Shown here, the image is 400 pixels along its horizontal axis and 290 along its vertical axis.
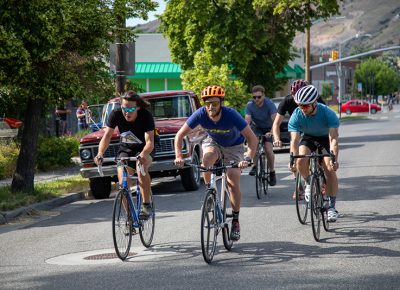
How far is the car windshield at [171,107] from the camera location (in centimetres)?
1870

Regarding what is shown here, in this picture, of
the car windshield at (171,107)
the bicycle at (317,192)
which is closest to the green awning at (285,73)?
the car windshield at (171,107)

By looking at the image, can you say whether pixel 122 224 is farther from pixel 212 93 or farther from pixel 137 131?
pixel 212 93

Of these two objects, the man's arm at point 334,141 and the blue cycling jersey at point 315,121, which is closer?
the man's arm at point 334,141

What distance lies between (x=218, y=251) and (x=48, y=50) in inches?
246

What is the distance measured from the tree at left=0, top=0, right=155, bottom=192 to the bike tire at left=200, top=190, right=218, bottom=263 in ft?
20.1

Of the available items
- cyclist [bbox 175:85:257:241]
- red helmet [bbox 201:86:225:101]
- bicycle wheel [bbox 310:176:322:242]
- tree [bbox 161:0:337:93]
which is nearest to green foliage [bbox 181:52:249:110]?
tree [bbox 161:0:337:93]

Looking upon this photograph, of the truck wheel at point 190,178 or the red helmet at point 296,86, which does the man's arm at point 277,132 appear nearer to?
the red helmet at point 296,86

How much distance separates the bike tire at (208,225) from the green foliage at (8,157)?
1237 centimetres

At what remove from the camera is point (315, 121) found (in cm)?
1104

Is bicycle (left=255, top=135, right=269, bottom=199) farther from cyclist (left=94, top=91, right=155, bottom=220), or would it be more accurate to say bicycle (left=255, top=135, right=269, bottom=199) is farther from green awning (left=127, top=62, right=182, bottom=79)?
green awning (left=127, top=62, right=182, bottom=79)

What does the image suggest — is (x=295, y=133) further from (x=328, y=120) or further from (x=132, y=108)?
(x=132, y=108)

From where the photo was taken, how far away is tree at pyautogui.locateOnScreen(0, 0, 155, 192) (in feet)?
47.6

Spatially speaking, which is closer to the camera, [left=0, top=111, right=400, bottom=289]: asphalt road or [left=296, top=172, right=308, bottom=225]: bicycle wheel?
[left=0, top=111, right=400, bottom=289]: asphalt road

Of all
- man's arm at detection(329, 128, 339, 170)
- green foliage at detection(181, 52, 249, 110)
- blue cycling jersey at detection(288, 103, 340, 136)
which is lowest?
man's arm at detection(329, 128, 339, 170)
